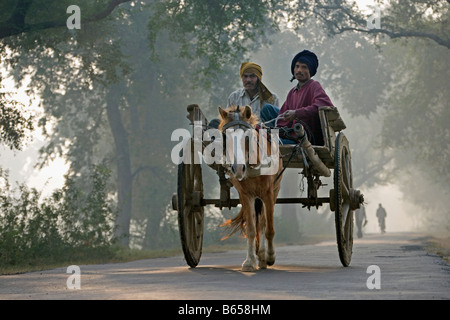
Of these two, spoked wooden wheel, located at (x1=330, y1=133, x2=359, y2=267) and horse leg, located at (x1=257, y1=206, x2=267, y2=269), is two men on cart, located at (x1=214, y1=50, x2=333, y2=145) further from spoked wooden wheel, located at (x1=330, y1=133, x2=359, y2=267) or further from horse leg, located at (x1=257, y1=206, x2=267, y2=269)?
horse leg, located at (x1=257, y1=206, x2=267, y2=269)

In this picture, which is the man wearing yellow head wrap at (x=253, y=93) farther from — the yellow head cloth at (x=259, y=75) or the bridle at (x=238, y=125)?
the bridle at (x=238, y=125)

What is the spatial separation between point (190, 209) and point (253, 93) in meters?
2.19

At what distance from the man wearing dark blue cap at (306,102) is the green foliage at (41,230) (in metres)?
7.52

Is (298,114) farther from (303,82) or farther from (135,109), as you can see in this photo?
(135,109)

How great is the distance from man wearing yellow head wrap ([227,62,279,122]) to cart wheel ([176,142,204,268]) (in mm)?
1268

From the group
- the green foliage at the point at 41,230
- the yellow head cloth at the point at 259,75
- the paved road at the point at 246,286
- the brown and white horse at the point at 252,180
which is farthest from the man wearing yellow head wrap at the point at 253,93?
the green foliage at the point at 41,230

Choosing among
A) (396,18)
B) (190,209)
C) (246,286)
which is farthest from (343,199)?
(396,18)

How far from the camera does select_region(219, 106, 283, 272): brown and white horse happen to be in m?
8.80

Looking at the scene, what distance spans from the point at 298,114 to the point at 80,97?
31.1 m

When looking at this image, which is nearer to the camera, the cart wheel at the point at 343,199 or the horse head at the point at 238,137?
the horse head at the point at 238,137

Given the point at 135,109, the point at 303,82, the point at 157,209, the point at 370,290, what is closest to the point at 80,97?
the point at 135,109

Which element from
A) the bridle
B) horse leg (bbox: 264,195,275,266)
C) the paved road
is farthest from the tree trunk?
the bridle

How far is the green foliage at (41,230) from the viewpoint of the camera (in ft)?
53.6

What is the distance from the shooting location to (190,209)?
1063cm
